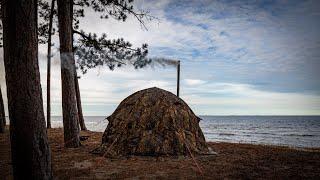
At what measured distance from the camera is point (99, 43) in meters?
14.6

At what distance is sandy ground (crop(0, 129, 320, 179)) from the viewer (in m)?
7.63

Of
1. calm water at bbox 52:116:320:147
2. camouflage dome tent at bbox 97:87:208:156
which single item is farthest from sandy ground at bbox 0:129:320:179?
calm water at bbox 52:116:320:147

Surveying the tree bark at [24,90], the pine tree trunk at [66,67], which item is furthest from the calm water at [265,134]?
the tree bark at [24,90]

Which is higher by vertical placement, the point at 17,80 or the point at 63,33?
the point at 63,33

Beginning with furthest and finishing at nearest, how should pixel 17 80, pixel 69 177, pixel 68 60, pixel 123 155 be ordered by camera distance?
pixel 68 60, pixel 123 155, pixel 69 177, pixel 17 80

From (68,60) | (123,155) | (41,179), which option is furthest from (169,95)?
(41,179)

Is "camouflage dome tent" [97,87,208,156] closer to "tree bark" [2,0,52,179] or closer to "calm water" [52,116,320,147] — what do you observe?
"calm water" [52,116,320,147]

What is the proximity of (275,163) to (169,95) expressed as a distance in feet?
15.7

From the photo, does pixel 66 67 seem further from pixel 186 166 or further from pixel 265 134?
pixel 265 134

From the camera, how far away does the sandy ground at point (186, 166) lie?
25.0 ft

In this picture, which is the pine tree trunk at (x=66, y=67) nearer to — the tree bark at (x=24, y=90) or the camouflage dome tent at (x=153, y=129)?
the camouflage dome tent at (x=153, y=129)

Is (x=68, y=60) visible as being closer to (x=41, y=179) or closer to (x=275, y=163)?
(x=41, y=179)

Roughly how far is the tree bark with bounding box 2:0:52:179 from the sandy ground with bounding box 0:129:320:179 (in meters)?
1.88

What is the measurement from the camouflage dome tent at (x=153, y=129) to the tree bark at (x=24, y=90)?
490 cm
